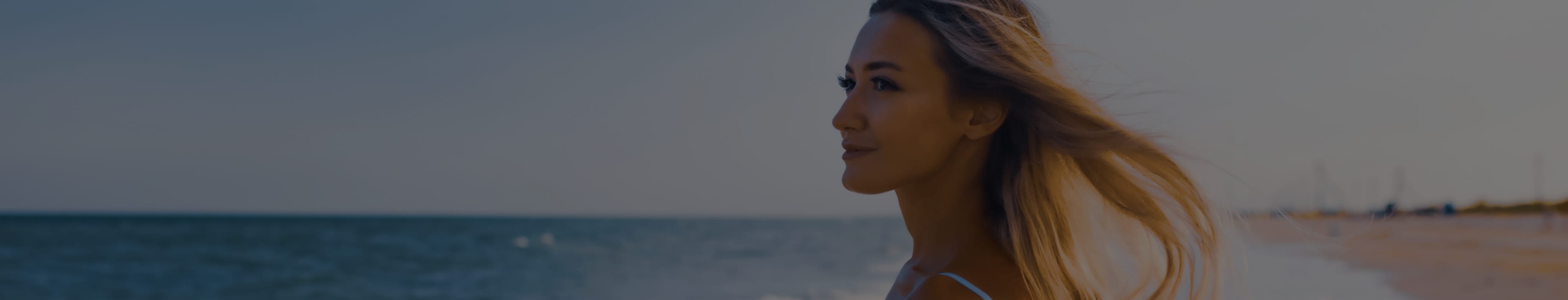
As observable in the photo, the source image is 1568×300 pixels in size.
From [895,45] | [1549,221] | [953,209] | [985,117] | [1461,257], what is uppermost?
[895,45]

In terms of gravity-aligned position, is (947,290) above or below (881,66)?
below

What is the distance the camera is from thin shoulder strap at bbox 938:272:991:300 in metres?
1.29

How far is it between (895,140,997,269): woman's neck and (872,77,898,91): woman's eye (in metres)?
0.13

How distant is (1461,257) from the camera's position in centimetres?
2317

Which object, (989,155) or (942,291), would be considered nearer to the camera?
(942,291)

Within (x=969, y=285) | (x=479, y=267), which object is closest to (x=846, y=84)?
(x=969, y=285)

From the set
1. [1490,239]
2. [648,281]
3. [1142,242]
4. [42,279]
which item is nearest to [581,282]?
[648,281]

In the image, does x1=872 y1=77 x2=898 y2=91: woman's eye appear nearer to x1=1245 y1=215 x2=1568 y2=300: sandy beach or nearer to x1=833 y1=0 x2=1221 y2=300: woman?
x1=833 y1=0 x2=1221 y2=300: woman

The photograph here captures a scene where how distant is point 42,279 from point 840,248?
78.0ft

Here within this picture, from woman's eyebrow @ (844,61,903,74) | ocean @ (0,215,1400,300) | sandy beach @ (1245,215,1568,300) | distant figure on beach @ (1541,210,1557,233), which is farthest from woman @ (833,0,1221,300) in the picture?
distant figure on beach @ (1541,210,1557,233)

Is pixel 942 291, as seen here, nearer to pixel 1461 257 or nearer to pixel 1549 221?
pixel 1461 257

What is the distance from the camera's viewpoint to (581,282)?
23.4 metres

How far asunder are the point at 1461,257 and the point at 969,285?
86.5 feet

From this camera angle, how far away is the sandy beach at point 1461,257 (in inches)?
564
